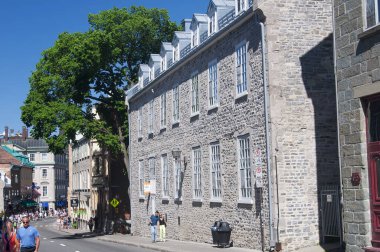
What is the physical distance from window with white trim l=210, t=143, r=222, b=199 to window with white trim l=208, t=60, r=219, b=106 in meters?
1.83

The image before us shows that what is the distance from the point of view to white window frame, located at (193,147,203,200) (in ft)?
88.9

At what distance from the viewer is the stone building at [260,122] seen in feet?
66.1

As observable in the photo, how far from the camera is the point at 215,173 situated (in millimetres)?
25172

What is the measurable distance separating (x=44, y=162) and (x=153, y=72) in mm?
94555

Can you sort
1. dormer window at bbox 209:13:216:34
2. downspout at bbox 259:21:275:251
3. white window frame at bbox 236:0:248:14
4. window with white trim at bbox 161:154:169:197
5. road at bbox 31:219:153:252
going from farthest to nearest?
window with white trim at bbox 161:154:169:197 < road at bbox 31:219:153:252 < dormer window at bbox 209:13:216:34 < white window frame at bbox 236:0:248:14 < downspout at bbox 259:21:275:251

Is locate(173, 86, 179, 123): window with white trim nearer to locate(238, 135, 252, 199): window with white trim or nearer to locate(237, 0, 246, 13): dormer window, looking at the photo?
locate(238, 135, 252, 199): window with white trim

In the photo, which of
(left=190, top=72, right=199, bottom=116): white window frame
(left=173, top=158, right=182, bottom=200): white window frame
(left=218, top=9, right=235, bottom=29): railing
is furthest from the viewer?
(left=173, top=158, right=182, bottom=200): white window frame

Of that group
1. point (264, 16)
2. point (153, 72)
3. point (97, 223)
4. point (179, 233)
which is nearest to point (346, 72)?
point (264, 16)

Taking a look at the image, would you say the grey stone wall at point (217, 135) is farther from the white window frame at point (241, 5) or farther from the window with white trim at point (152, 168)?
the white window frame at point (241, 5)

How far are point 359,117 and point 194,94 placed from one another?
46.4ft

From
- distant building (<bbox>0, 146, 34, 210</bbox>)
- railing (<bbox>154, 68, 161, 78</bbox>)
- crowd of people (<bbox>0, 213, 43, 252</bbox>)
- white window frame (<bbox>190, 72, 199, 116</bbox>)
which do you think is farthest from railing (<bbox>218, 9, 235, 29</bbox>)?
distant building (<bbox>0, 146, 34, 210</bbox>)

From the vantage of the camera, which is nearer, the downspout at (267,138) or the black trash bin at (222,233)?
the downspout at (267,138)

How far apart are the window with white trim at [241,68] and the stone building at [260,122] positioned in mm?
36

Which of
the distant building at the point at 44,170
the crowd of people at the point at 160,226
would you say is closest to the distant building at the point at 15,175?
the distant building at the point at 44,170
